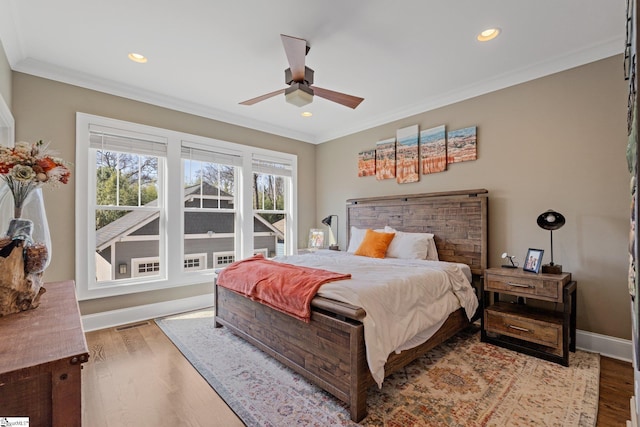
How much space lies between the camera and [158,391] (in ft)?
7.06

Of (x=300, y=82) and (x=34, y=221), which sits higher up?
(x=300, y=82)

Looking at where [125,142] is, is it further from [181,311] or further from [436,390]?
[436,390]

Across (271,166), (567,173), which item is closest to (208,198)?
(271,166)

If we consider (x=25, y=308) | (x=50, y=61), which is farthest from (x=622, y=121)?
(x=50, y=61)

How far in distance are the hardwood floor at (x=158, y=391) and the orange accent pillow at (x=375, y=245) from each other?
7.09 feet

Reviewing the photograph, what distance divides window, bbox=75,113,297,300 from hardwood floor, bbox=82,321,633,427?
1.06m

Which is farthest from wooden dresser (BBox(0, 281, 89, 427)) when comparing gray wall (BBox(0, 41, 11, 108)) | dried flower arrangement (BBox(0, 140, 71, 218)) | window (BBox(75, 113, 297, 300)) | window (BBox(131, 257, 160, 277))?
window (BBox(131, 257, 160, 277))

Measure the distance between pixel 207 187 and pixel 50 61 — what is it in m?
2.10

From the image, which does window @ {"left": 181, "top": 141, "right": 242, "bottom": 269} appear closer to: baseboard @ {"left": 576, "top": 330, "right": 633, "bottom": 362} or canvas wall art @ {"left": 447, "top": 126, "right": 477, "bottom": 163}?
canvas wall art @ {"left": 447, "top": 126, "right": 477, "bottom": 163}

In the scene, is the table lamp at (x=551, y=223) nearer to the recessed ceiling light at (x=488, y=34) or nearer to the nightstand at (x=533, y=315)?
the nightstand at (x=533, y=315)

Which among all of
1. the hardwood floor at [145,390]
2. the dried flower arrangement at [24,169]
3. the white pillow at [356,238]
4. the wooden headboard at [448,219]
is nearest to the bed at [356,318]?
the wooden headboard at [448,219]

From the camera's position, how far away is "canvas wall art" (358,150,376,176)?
4.63 meters

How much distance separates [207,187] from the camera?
439 cm

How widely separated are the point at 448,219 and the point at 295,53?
8.42ft
